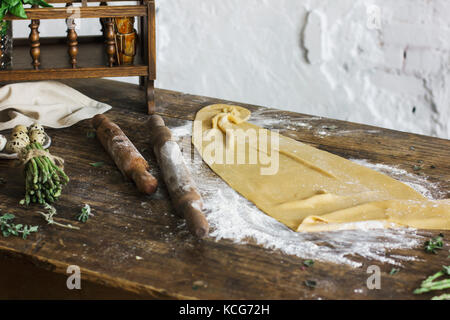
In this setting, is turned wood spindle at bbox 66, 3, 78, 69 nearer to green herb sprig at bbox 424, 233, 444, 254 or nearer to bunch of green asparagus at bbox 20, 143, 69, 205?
bunch of green asparagus at bbox 20, 143, 69, 205

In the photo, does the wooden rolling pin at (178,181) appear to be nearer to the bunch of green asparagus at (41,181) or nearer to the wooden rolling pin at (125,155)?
the wooden rolling pin at (125,155)

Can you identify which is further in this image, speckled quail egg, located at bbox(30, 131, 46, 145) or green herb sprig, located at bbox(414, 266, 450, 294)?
speckled quail egg, located at bbox(30, 131, 46, 145)

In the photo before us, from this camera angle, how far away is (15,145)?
54.9 inches

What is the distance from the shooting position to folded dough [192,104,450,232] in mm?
1170

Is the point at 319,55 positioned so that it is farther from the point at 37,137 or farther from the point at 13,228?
the point at 13,228

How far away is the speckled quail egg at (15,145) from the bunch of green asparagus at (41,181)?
17cm

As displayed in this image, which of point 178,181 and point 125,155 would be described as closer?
point 178,181

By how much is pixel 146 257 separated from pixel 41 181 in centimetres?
33

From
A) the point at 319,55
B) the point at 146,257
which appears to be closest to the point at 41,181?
the point at 146,257

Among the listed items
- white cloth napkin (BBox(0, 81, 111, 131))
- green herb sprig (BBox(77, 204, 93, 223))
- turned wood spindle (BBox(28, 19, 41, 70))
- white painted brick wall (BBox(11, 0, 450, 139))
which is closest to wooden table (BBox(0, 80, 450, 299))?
green herb sprig (BBox(77, 204, 93, 223))

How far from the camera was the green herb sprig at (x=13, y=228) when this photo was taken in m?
1.11

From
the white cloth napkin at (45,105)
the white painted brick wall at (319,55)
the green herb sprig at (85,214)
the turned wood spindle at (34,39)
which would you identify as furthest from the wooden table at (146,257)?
the white painted brick wall at (319,55)

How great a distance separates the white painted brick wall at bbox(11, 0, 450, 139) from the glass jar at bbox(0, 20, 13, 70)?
45.8 inches
